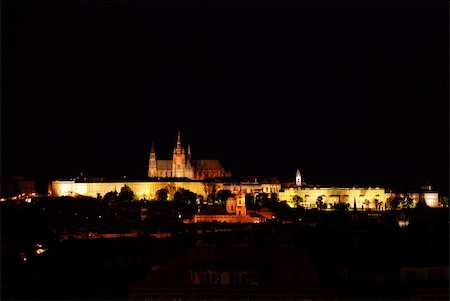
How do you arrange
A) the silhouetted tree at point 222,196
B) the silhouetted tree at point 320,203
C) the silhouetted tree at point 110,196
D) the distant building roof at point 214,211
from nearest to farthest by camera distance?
the distant building roof at point 214,211 < the silhouetted tree at point 110,196 < the silhouetted tree at point 222,196 < the silhouetted tree at point 320,203

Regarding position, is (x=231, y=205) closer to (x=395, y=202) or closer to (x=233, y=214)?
(x=233, y=214)

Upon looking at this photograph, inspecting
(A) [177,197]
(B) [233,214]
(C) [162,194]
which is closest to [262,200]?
(C) [162,194]

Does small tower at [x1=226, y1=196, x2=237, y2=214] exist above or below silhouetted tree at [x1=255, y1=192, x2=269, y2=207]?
below

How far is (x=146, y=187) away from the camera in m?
188

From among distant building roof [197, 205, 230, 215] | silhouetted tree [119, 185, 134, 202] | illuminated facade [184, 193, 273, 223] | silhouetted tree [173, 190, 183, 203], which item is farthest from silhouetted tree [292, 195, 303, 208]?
distant building roof [197, 205, 230, 215]

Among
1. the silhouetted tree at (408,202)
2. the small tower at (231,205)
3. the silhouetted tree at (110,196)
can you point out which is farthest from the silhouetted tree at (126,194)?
the silhouetted tree at (408,202)

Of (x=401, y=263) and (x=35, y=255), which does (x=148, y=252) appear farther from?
(x=401, y=263)

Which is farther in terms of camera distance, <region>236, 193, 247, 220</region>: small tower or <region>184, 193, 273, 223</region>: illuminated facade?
<region>236, 193, 247, 220</region>: small tower

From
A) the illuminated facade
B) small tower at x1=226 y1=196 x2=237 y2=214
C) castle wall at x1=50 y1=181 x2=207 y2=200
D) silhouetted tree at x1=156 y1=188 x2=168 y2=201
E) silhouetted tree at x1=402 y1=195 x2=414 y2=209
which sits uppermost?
castle wall at x1=50 y1=181 x2=207 y2=200

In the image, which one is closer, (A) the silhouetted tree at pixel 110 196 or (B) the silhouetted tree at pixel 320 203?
(A) the silhouetted tree at pixel 110 196

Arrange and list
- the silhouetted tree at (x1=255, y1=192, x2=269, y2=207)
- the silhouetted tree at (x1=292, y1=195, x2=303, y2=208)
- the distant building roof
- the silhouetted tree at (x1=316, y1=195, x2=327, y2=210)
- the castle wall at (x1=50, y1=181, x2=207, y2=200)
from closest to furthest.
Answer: the distant building roof → the silhouetted tree at (x1=255, y1=192, x2=269, y2=207) → the silhouetted tree at (x1=316, y1=195, x2=327, y2=210) → the castle wall at (x1=50, y1=181, x2=207, y2=200) → the silhouetted tree at (x1=292, y1=195, x2=303, y2=208)

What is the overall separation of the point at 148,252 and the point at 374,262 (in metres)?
26.5

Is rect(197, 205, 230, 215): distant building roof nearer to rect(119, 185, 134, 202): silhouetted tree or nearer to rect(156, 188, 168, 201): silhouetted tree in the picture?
rect(119, 185, 134, 202): silhouetted tree

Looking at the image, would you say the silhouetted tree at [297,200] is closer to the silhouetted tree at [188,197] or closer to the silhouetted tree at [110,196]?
the silhouetted tree at [188,197]
